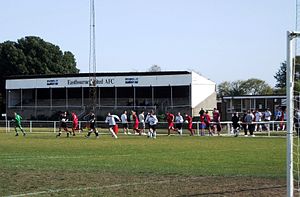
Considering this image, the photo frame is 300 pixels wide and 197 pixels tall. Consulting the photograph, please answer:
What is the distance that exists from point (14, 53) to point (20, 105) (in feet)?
55.6

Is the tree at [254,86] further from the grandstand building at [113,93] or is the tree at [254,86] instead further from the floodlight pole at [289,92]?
the floodlight pole at [289,92]

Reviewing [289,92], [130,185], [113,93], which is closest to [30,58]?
[113,93]

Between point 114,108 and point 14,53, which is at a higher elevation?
point 14,53

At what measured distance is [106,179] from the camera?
14.6m

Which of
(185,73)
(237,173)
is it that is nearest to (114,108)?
(185,73)

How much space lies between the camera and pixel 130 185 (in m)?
13.4

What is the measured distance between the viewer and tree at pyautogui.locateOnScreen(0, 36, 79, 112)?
10250 cm

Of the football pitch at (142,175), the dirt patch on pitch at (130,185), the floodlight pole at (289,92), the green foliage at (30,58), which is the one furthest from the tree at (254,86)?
Result: the floodlight pole at (289,92)

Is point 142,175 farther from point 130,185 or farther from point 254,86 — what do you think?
point 254,86

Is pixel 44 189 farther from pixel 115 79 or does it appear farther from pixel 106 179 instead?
pixel 115 79

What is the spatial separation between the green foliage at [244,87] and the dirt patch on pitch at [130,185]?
117m

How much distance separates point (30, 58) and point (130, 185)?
93.2 meters

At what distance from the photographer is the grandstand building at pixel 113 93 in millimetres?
78312

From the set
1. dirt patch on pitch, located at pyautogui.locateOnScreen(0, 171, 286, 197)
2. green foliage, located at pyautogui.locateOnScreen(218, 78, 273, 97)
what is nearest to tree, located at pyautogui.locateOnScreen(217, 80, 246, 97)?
green foliage, located at pyautogui.locateOnScreen(218, 78, 273, 97)
